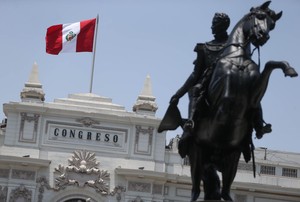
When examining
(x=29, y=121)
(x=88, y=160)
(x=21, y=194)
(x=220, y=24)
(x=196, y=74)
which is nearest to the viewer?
(x=196, y=74)

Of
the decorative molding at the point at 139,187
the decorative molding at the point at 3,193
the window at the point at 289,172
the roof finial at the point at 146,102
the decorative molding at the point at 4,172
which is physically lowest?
the decorative molding at the point at 3,193

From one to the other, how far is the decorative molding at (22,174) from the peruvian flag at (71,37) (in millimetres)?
4765

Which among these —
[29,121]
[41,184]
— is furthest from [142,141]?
[29,121]

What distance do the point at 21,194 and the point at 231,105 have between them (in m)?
24.0

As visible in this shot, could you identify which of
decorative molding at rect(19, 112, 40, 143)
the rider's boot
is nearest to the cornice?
decorative molding at rect(19, 112, 40, 143)

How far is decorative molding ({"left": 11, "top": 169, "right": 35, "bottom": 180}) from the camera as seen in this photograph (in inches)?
1141

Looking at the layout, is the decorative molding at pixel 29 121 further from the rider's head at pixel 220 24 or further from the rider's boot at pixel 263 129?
the rider's boot at pixel 263 129

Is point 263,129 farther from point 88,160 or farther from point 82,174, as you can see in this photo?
point 88,160

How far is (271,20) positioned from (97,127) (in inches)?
961

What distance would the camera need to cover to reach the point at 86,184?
2902 centimetres

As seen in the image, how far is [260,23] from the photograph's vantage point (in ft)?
19.0

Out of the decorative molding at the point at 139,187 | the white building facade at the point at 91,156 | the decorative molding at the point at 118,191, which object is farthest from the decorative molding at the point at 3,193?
the decorative molding at the point at 139,187

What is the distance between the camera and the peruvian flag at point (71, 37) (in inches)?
1165

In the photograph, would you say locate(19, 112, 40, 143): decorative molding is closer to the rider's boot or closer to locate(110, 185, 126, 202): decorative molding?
locate(110, 185, 126, 202): decorative molding
